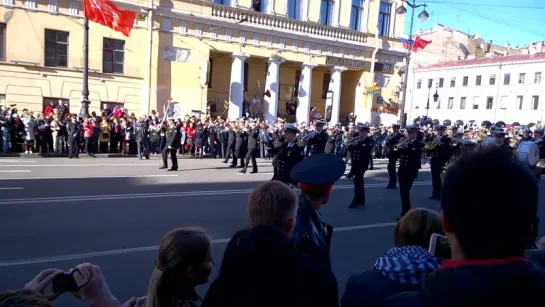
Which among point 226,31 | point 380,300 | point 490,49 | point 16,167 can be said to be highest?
point 490,49

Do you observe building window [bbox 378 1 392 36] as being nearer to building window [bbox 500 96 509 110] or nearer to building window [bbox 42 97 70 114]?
building window [bbox 42 97 70 114]

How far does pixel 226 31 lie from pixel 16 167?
15.8 m

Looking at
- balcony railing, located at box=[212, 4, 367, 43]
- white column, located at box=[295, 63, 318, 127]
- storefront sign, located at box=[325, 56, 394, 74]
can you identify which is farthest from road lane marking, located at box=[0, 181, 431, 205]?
storefront sign, located at box=[325, 56, 394, 74]

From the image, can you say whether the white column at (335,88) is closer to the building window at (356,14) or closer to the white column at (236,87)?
the building window at (356,14)

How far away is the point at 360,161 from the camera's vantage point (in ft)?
33.5

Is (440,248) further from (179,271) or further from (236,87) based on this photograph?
(236,87)

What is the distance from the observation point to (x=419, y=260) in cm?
184

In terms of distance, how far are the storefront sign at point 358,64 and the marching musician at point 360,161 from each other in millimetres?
20816

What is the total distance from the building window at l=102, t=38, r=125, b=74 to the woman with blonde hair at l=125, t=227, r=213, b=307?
23.6 m

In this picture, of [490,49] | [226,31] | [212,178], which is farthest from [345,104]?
[490,49]

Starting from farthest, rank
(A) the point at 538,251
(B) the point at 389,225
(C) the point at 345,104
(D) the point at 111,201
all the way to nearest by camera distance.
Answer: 1. (C) the point at 345,104
2. (D) the point at 111,201
3. (B) the point at 389,225
4. (A) the point at 538,251

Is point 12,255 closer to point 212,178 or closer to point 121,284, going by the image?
point 121,284

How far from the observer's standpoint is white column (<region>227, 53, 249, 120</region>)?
27219 mm

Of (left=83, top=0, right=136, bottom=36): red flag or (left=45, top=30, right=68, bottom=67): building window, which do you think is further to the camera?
(left=45, top=30, right=68, bottom=67): building window
